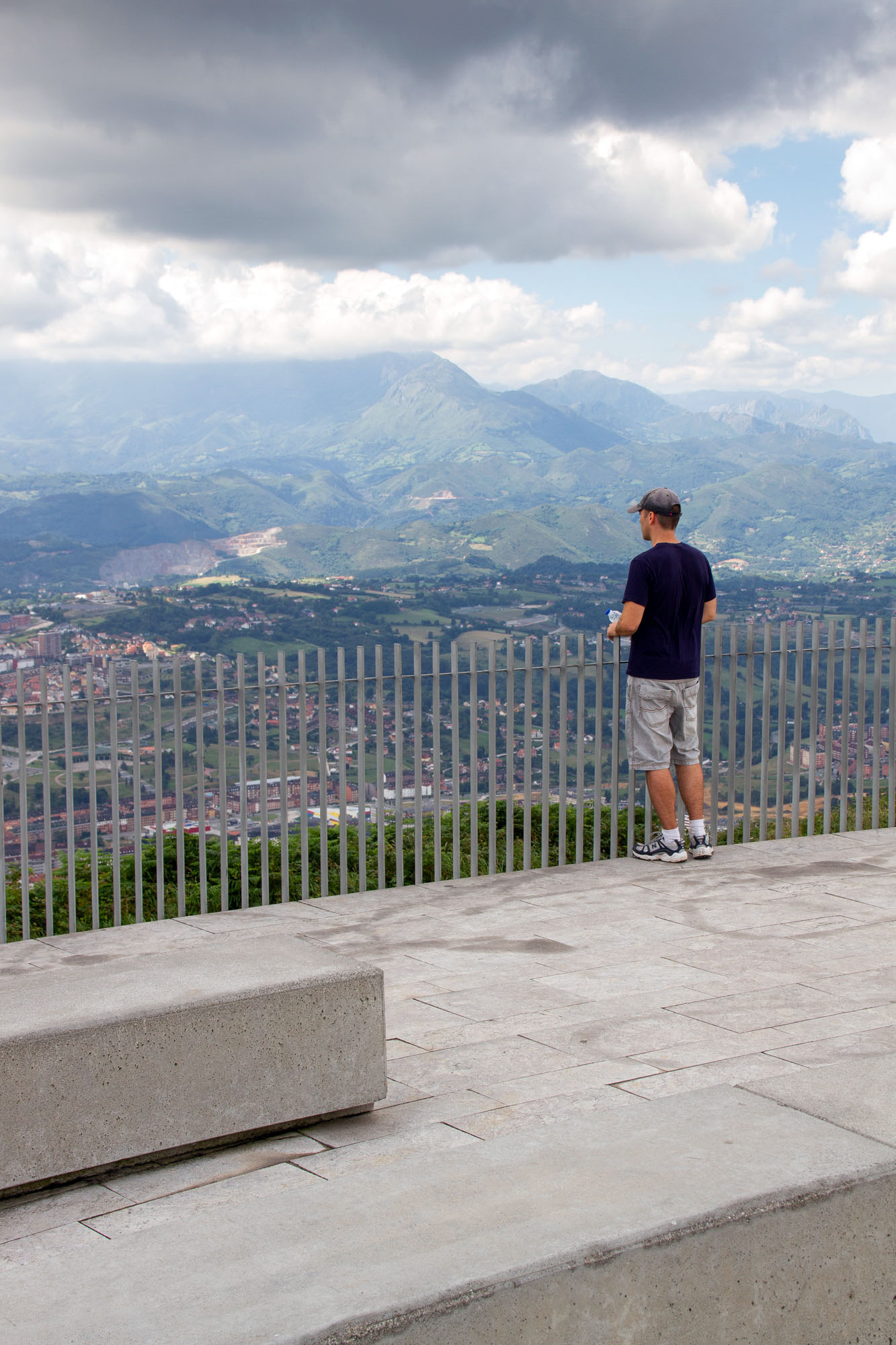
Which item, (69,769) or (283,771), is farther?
(283,771)

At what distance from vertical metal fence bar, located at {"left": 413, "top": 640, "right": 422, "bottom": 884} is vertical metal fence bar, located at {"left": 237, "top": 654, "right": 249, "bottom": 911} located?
1010 mm

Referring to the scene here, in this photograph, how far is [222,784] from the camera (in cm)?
734

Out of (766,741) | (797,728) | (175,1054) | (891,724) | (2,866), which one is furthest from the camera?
(891,724)

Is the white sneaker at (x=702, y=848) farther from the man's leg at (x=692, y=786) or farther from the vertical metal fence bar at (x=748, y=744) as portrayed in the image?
the vertical metal fence bar at (x=748, y=744)

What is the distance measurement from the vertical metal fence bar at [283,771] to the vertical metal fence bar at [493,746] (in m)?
1.25

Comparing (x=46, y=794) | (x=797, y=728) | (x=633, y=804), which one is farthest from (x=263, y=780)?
(x=797, y=728)

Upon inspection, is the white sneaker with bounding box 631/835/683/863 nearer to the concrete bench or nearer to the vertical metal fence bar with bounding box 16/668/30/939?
the vertical metal fence bar with bounding box 16/668/30/939

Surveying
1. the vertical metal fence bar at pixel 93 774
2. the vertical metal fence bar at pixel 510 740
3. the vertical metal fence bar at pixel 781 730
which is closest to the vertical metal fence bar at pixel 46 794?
the vertical metal fence bar at pixel 93 774

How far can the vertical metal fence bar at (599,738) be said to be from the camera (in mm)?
8273

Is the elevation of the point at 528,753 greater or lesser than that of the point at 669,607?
lesser

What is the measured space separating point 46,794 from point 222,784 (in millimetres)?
1047

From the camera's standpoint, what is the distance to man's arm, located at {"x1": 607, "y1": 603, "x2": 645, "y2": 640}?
7.74 meters

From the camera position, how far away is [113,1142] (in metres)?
3.54

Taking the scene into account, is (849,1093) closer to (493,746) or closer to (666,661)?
(666,661)
